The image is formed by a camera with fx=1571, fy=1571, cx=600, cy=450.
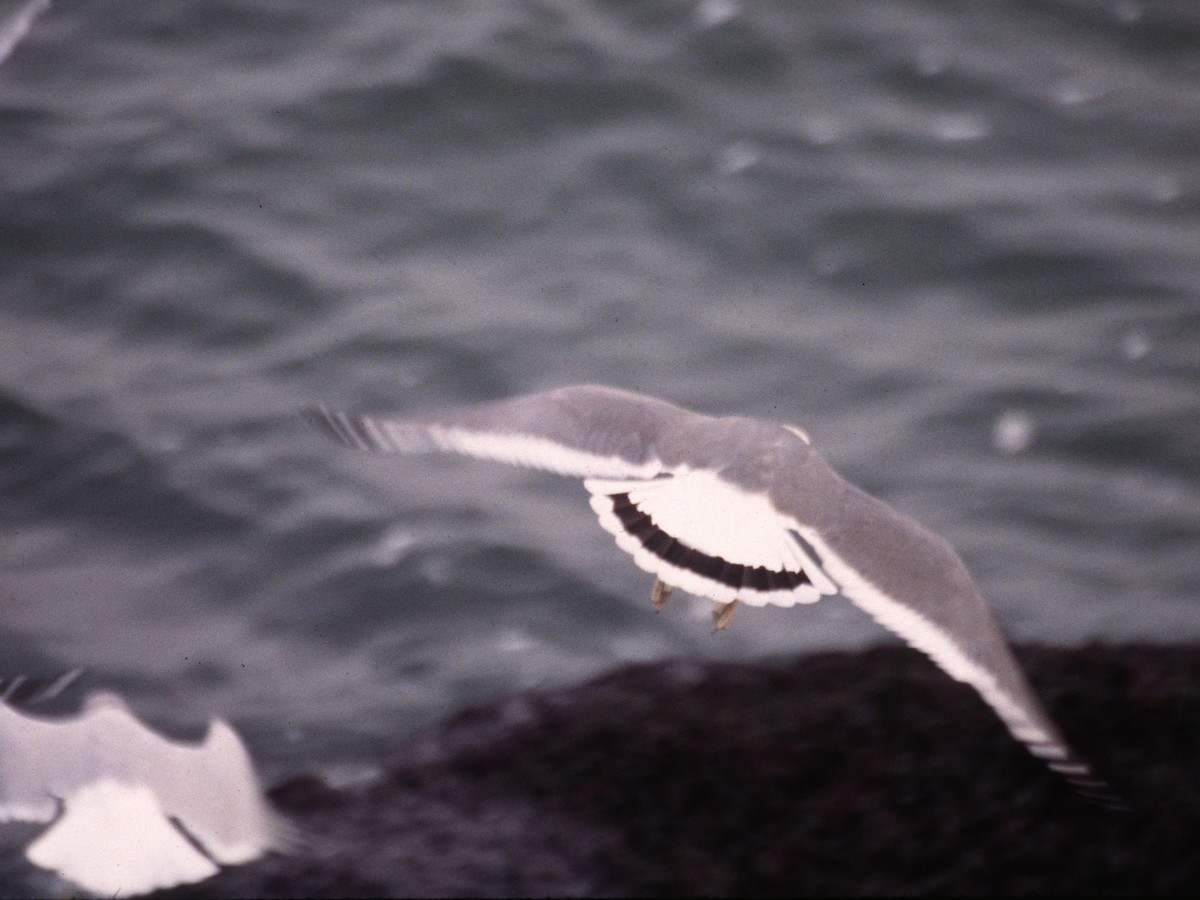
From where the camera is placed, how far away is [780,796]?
3.66 metres

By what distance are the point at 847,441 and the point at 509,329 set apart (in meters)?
1.48

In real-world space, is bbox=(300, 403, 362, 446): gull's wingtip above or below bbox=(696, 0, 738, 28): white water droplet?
below

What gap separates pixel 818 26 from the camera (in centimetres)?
785

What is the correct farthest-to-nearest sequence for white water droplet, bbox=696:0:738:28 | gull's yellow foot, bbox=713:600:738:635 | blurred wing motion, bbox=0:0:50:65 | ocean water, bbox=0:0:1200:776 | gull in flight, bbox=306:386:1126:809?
white water droplet, bbox=696:0:738:28 → ocean water, bbox=0:0:1200:776 → blurred wing motion, bbox=0:0:50:65 → gull's yellow foot, bbox=713:600:738:635 → gull in flight, bbox=306:386:1126:809

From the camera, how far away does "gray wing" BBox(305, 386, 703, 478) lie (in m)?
3.79

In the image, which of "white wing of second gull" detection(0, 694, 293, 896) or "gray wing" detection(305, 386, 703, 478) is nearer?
"white wing of second gull" detection(0, 694, 293, 896)

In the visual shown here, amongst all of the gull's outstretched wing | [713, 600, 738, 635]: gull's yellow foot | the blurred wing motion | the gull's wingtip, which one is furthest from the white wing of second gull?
the blurred wing motion

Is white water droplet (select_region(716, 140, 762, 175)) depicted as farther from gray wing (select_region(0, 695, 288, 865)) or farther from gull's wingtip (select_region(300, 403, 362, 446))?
gray wing (select_region(0, 695, 288, 865))

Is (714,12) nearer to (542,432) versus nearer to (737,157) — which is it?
(737,157)

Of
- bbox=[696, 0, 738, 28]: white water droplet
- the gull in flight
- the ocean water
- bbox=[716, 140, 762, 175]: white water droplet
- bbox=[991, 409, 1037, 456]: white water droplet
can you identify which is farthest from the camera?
bbox=[696, 0, 738, 28]: white water droplet

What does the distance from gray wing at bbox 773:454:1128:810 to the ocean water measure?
1322 millimetres

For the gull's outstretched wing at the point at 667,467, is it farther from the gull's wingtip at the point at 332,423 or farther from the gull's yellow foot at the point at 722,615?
the gull's yellow foot at the point at 722,615

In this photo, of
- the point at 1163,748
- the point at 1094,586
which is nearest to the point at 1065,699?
the point at 1163,748

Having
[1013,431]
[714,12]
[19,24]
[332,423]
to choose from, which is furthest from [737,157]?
[332,423]
